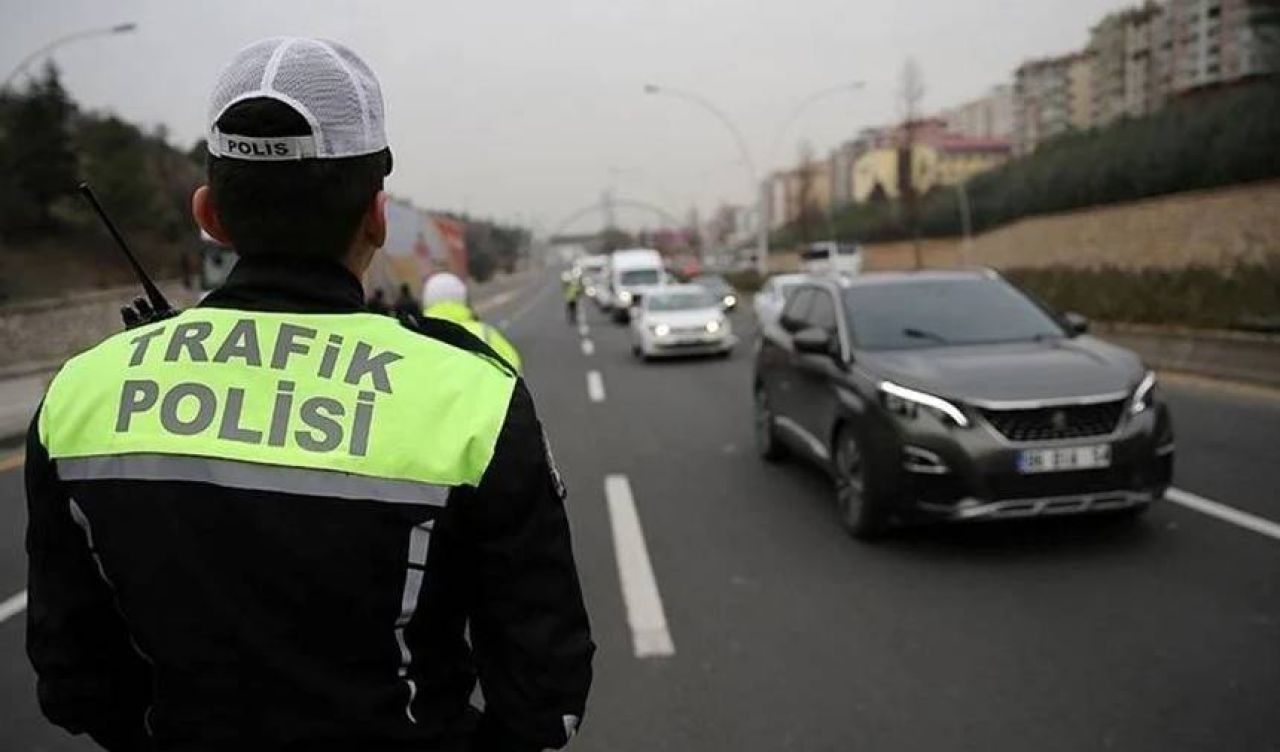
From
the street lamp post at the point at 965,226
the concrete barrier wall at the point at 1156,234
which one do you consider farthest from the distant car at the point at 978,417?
the street lamp post at the point at 965,226

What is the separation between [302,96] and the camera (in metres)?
1.42

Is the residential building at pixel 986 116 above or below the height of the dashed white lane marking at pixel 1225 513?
above

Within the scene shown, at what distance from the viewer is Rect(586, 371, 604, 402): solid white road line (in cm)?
1487

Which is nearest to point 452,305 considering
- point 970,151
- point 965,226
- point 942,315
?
point 942,315

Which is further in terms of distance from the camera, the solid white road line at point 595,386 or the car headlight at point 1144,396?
the solid white road line at point 595,386

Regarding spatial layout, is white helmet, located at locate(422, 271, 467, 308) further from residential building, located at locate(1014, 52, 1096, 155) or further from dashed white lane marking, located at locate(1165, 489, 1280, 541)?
residential building, located at locate(1014, 52, 1096, 155)

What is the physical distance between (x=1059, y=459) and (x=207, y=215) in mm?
4970

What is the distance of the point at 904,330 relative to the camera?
705 cm

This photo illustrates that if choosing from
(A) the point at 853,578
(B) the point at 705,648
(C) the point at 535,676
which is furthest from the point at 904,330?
(C) the point at 535,676

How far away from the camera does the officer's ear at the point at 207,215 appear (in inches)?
59.4

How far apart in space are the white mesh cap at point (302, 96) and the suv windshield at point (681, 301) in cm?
1899

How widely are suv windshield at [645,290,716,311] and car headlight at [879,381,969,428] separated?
47.1 ft

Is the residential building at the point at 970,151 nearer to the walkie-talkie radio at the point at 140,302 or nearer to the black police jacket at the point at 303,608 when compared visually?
the walkie-talkie radio at the point at 140,302

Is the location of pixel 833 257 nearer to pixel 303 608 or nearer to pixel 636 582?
pixel 636 582
